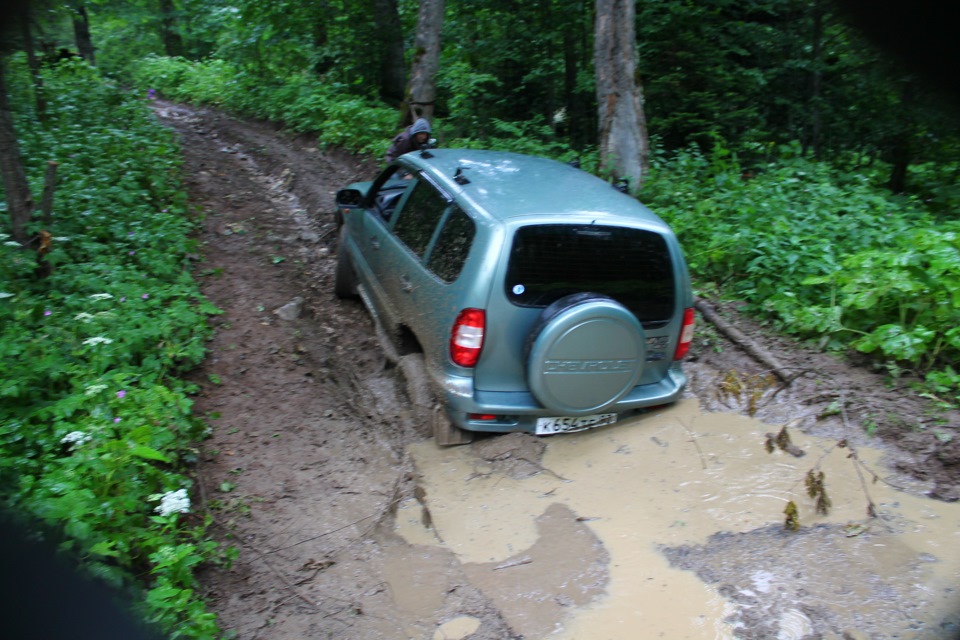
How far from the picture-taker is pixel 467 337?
168 inches

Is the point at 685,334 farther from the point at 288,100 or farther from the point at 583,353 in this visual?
the point at 288,100

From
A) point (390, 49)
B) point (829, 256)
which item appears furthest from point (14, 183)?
point (390, 49)

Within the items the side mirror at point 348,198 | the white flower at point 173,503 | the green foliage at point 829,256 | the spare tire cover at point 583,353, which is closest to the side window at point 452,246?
the spare tire cover at point 583,353

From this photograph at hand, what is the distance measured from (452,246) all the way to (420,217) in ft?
2.50

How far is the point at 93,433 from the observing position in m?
3.77

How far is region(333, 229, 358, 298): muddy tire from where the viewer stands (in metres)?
7.02

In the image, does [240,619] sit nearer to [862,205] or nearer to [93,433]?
[93,433]

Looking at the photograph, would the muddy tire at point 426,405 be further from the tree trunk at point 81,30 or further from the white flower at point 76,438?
the tree trunk at point 81,30

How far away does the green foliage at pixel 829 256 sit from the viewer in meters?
5.10

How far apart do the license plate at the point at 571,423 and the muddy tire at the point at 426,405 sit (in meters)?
0.50

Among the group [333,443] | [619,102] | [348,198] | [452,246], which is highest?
[619,102]

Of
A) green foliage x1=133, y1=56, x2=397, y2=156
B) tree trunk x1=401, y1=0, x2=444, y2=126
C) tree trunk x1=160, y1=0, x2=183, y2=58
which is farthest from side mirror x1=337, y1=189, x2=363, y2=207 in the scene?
tree trunk x1=160, y1=0, x2=183, y2=58

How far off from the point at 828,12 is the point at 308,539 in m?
3.67

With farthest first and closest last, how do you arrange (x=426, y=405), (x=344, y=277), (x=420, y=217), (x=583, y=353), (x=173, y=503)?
(x=344, y=277)
(x=420, y=217)
(x=426, y=405)
(x=583, y=353)
(x=173, y=503)
